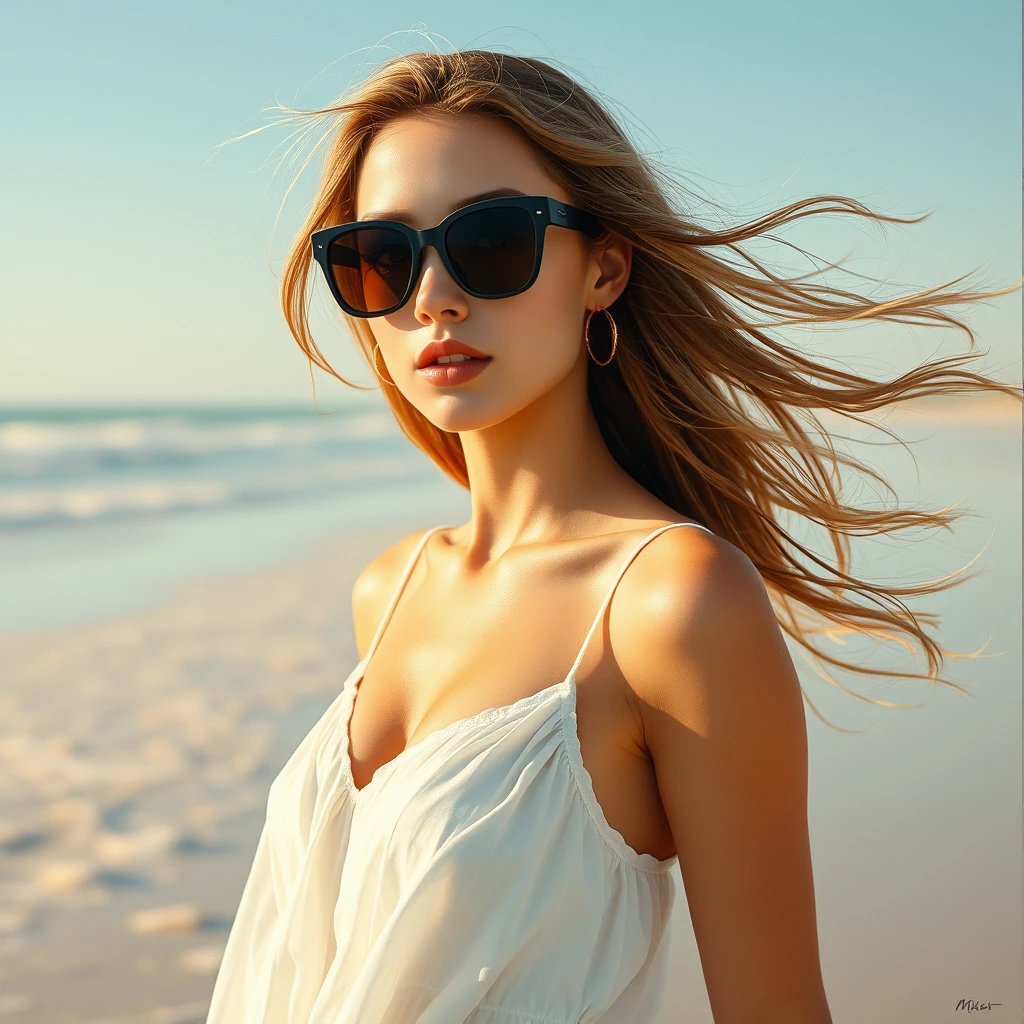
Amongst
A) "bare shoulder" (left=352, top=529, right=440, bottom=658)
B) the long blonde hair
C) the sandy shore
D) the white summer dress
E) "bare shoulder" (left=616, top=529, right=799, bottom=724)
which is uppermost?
the long blonde hair

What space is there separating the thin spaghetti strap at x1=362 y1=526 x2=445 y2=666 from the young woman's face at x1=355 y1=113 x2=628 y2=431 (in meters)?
0.49

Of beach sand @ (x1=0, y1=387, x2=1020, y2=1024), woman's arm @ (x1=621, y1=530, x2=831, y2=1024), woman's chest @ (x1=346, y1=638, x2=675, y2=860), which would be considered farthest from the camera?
beach sand @ (x1=0, y1=387, x2=1020, y2=1024)

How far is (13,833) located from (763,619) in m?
4.17

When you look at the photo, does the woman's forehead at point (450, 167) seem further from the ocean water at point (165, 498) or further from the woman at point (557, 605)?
the ocean water at point (165, 498)

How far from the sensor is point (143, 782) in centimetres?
512

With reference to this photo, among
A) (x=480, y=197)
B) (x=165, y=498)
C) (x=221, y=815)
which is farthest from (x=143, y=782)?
(x=165, y=498)

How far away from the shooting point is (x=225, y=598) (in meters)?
8.48

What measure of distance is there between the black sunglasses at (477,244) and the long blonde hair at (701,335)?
0.51 ft

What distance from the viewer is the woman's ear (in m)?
2.12

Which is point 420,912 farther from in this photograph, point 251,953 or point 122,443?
point 122,443

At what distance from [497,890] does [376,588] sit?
102 centimetres

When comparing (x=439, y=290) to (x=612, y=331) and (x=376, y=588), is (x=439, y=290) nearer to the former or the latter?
(x=612, y=331)
